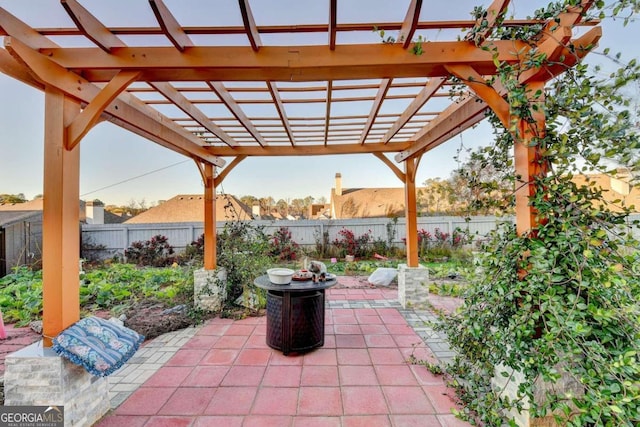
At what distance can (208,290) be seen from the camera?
14.8 feet

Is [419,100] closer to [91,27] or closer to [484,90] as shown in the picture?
[484,90]

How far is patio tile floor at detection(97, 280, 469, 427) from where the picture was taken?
219 cm

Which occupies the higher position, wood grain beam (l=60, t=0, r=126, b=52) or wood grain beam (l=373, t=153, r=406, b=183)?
wood grain beam (l=60, t=0, r=126, b=52)

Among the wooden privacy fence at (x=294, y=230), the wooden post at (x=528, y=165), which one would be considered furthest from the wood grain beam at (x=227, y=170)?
the wooden privacy fence at (x=294, y=230)

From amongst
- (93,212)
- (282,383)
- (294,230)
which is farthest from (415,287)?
(93,212)

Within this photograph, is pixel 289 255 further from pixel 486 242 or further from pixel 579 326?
pixel 579 326

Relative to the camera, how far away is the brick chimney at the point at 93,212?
1430 centimetres

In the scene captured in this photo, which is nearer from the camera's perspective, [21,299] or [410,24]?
[410,24]

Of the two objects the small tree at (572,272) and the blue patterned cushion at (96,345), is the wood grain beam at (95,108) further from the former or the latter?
the small tree at (572,272)

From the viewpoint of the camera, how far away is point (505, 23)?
1952mm

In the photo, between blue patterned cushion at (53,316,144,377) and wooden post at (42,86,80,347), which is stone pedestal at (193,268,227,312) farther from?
wooden post at (42,86,80,347)

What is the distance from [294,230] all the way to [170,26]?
8015mm

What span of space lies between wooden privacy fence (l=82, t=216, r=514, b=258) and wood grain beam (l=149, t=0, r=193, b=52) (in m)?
7.56

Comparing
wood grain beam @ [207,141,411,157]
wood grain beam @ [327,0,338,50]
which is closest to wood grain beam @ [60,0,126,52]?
wood grain beam @ [327,0,338,50]
